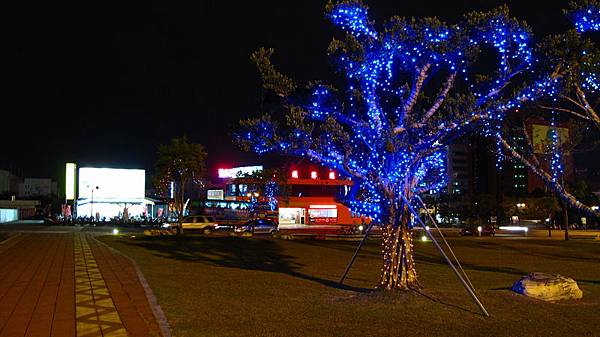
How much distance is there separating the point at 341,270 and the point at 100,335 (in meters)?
10.4

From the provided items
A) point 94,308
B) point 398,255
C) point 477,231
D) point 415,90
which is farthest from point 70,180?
point 415,90

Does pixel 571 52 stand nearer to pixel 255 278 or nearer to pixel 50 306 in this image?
pixel 255 278

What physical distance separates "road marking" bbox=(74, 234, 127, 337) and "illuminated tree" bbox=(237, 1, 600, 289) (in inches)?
168

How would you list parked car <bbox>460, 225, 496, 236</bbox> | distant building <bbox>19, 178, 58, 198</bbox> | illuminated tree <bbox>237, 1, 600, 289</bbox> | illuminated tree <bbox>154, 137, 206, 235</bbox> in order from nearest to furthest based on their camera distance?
illuminated tree <bbox>237, 1, 600, 289</bbox> < illuminated tree <bbox>154, 137, 206, 235</bbox> < parked car <bbox>460, 225, 496, 236</bbox> < distant building <bbox>19, 178, 58, 198</bbox>

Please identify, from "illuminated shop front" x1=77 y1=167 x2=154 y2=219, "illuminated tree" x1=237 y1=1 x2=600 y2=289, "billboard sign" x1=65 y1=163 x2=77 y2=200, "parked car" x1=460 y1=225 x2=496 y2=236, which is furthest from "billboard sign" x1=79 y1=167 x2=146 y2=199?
"illuminated tree" x1=237 y1=1 x2=600 y2=289

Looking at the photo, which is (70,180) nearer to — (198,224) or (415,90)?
(198,224)

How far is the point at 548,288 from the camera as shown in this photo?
11.2 meters

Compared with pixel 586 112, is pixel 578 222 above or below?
below

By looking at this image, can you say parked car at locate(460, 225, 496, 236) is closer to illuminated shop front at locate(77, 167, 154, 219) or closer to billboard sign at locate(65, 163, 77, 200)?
illuminated shop front at locate(77, 167, 154, 219)

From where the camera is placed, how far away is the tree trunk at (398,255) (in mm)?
11469

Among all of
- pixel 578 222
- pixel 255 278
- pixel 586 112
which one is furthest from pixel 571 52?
pixel 578 222

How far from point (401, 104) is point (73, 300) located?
25.8 feet

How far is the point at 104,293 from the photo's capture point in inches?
449

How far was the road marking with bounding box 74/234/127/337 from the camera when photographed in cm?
818
